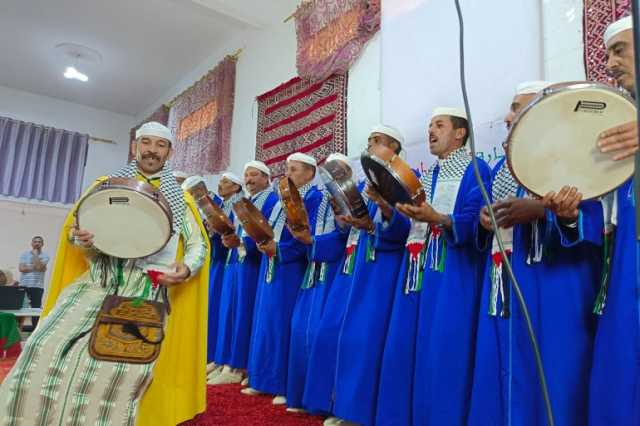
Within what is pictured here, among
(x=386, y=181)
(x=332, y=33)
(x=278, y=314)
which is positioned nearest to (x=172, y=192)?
(x=386, y=181)

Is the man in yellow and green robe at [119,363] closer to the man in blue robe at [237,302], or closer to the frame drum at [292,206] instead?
the frame drum at [292,206]

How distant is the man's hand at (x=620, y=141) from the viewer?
1358mm

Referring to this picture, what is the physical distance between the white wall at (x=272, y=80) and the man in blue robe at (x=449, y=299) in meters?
1.61

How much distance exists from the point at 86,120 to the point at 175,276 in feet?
26.2

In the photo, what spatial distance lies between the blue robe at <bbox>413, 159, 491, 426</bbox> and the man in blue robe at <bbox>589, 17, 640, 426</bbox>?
52cm

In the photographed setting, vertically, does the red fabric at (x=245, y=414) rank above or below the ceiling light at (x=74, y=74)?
below

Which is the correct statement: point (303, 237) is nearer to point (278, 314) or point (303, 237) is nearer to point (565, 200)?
point (278, 314)

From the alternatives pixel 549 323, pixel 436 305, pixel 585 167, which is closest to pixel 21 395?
Result: pixel 436 305

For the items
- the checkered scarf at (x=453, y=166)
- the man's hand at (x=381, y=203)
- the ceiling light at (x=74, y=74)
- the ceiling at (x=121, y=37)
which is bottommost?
the man's hand at (x=381, y=203)

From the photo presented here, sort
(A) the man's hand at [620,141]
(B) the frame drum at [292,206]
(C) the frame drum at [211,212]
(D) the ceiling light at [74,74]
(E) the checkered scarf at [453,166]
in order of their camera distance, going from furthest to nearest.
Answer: (D) the ceiling light at [74,74] < (C) the frame drum at [211,212] < (B) the frame drum at [292,206] < (E) the checkered scarf at [453,166] < (A) the man's hand at [620,141]

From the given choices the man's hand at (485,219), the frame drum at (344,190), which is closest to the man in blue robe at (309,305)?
the frame drum at (344,190)

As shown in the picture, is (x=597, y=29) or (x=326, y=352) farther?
(x=326, y=352)

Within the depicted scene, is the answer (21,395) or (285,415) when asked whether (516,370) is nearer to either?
(285,415)

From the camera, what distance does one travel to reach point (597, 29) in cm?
228
